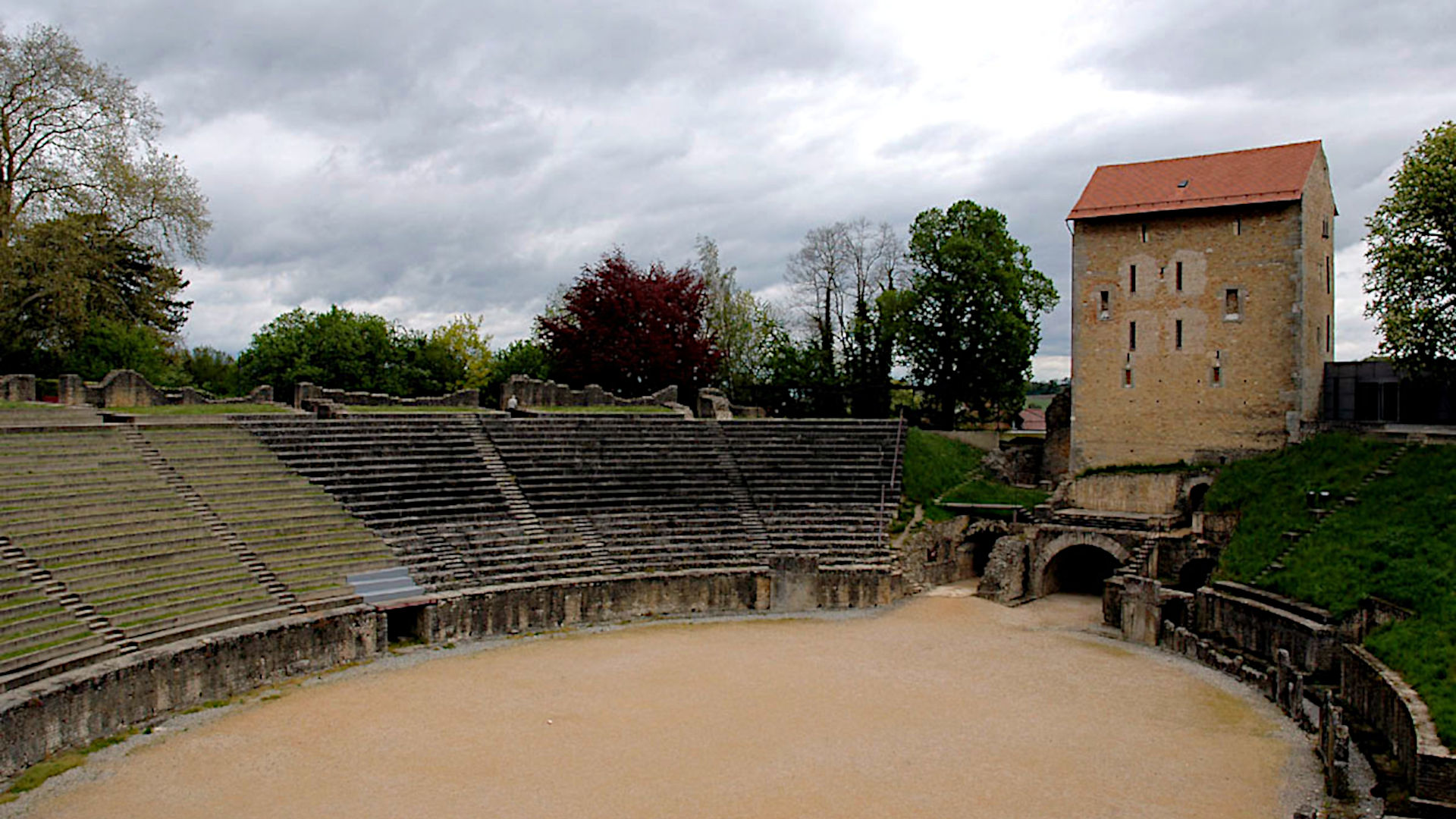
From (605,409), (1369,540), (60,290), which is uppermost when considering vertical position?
(60,290)

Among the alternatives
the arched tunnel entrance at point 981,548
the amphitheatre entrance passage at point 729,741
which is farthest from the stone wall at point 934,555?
the amphitheatre entrance passage at point 729,741

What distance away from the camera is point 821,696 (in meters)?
15.2

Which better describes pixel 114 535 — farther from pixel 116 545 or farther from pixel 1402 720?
pixel 1402 720

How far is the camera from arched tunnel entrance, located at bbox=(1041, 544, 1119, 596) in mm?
24734

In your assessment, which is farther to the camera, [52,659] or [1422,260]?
[1422,260]

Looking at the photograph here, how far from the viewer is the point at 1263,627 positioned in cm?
1777

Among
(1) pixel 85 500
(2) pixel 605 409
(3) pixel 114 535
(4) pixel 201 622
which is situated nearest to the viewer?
(4) pixel 201 622

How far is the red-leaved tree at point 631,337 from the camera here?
34594 mm

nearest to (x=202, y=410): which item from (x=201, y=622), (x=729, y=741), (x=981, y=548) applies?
(x=201, y=622)

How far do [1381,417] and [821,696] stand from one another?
18713 mm

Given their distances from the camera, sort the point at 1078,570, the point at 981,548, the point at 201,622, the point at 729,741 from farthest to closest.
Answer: the point at 981,548 < the point at 1078,570 < the point at 201,622 < the point at 729,741

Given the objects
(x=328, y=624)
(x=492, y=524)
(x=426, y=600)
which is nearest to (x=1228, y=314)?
(x=492, y=524)

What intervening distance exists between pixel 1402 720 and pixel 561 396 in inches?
924

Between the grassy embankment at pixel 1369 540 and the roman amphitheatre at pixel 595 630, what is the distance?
3.37 feet
